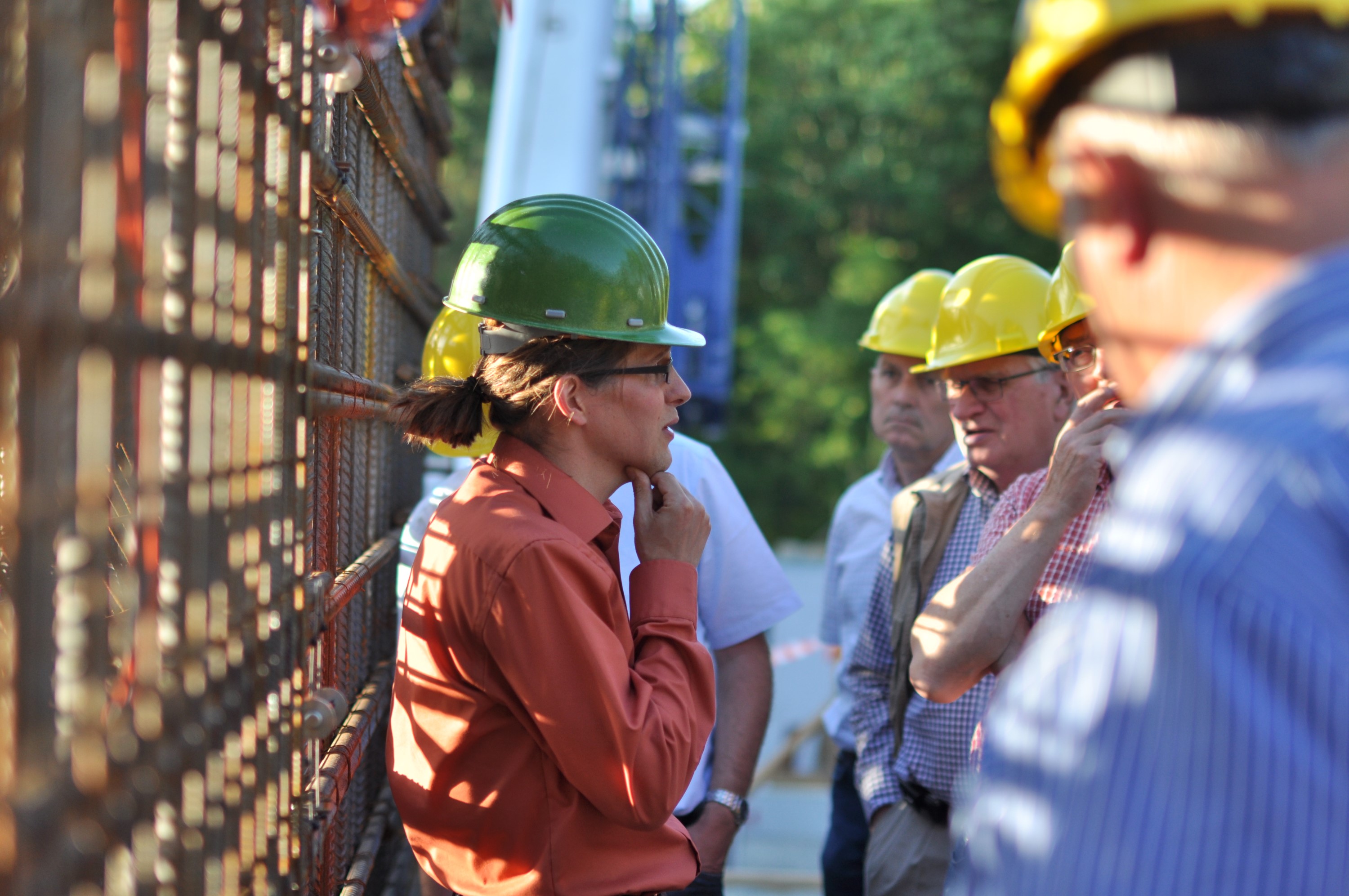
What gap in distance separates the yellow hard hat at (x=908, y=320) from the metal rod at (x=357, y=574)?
2247mm

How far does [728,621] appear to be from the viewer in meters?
3.27

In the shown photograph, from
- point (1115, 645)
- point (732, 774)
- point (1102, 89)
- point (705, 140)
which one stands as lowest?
point (732, 774)

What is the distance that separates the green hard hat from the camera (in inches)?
94.7

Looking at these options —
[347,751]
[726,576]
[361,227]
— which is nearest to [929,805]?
[726,576]

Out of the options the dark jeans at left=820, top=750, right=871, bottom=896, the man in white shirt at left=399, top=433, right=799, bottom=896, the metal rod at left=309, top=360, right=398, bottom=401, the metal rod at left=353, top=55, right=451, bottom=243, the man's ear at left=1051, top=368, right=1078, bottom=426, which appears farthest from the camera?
the dark jeans at left=820, top=750, right=871, bottom=896

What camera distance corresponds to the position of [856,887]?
396cm

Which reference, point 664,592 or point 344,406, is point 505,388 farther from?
point 664,592

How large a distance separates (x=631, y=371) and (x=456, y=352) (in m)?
1.42

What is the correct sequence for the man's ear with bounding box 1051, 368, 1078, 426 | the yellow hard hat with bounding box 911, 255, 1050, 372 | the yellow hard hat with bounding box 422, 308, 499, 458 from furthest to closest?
the yellow hard hat with bounding box 422, 308, 499, 458
the yellow hard hat with bounding box 911, 255, 1050, 372
the man's ear with bounding box 1051, 368, 1078, 426

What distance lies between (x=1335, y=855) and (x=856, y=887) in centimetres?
335

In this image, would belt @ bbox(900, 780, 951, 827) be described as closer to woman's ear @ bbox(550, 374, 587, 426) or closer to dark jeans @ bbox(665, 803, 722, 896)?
dark jeans @ bbox(665, 803, 722, 896)

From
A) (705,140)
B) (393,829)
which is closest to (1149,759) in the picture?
(393,829)

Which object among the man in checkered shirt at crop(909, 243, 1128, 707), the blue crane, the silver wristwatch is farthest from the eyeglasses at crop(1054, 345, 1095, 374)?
the blue crane

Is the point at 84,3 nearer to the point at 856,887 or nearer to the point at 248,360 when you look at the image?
the point at 248,360
